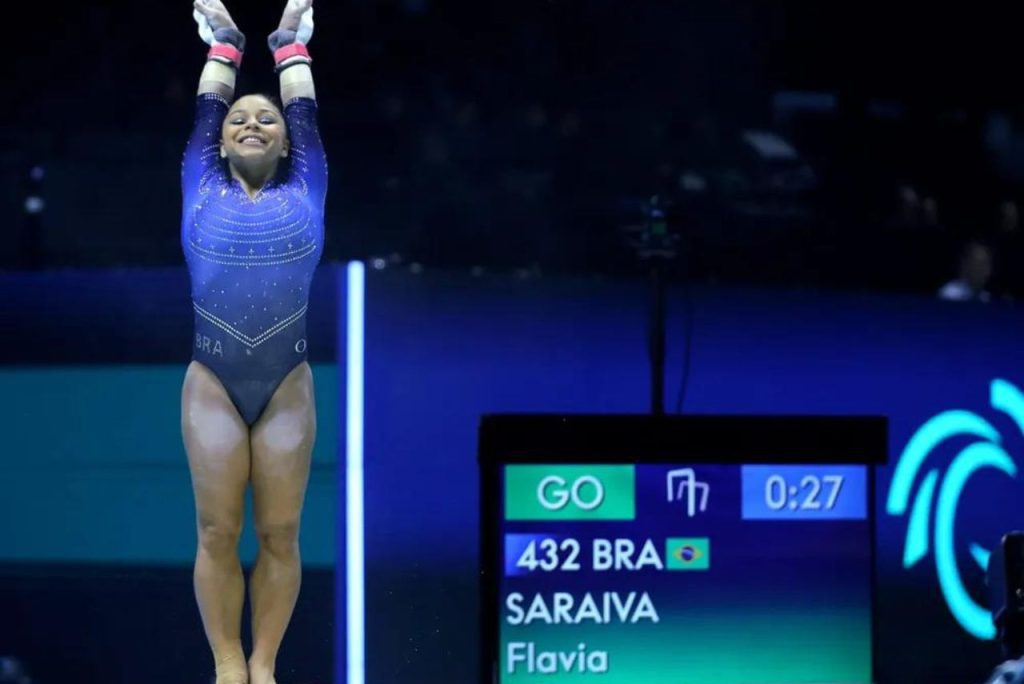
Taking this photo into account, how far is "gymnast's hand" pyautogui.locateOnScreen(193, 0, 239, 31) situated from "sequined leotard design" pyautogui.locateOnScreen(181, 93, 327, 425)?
240 millimetres

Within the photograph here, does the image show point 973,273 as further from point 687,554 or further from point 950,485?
point 687,554

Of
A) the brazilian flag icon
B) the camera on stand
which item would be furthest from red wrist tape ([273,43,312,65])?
the camera on stand

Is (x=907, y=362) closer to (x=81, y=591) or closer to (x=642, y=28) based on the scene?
(x=642, y=28)

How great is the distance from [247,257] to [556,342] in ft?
3.75

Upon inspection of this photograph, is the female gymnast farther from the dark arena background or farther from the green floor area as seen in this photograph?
the green floor area

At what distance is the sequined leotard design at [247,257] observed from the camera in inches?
171

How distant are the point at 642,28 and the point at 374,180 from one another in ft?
3.54

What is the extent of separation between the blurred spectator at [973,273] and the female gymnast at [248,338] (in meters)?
2.36

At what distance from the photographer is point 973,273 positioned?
5.63 m

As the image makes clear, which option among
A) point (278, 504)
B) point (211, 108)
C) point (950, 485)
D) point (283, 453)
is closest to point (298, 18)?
point (211, 108)

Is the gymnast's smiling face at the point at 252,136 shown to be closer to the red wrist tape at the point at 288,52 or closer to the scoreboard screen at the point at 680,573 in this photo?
the red wrist tape at the point at 288,52

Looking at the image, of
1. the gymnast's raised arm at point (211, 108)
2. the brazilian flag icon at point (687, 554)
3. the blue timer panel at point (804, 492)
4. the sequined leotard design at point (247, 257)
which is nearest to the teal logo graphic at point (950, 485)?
the blue timer panel at point (804, 492)

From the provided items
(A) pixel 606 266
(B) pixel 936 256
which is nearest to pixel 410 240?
(A) pixel 606 266

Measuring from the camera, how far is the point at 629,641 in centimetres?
481
